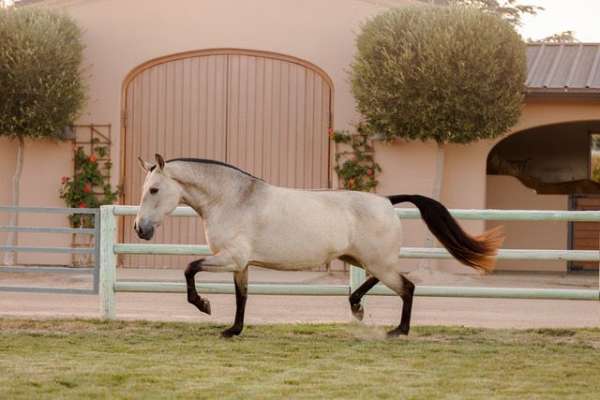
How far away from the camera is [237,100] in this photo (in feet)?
65.3

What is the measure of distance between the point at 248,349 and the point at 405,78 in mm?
9576

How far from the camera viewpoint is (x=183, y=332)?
9.83 metres

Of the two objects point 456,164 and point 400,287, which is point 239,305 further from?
point 456,164

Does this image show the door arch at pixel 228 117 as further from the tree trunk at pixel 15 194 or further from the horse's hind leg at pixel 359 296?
the horse's hind leg at pixel 359 296

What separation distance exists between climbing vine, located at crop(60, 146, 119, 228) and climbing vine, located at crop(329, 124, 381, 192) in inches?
153

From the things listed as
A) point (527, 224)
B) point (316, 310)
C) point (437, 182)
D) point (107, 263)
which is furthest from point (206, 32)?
point (107, 263)

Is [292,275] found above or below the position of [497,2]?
below

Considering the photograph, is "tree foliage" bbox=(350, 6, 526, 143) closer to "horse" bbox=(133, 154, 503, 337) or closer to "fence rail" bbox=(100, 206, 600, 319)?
"fence rail" bbox=(100, 206, 600, 319)

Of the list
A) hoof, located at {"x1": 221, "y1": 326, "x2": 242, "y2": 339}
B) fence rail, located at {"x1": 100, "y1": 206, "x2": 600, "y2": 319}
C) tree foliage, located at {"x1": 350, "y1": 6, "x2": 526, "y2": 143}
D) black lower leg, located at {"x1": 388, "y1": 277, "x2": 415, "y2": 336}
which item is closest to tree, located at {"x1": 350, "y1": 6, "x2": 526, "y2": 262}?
tree foliage, located at {"x1": 350, "y1": 6, "x2": 526, "y2": 143}

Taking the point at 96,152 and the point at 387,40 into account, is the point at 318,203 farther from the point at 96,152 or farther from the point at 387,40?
the point at 96,152

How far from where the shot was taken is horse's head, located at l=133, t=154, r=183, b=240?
9.07 metres

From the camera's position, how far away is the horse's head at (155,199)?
9.07 meters

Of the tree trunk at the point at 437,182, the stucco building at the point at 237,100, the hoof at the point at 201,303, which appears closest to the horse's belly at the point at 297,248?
the hoof at the point at 201,303

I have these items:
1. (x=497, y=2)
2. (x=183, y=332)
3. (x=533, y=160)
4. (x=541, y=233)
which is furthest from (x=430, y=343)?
(x=497, y=2)
